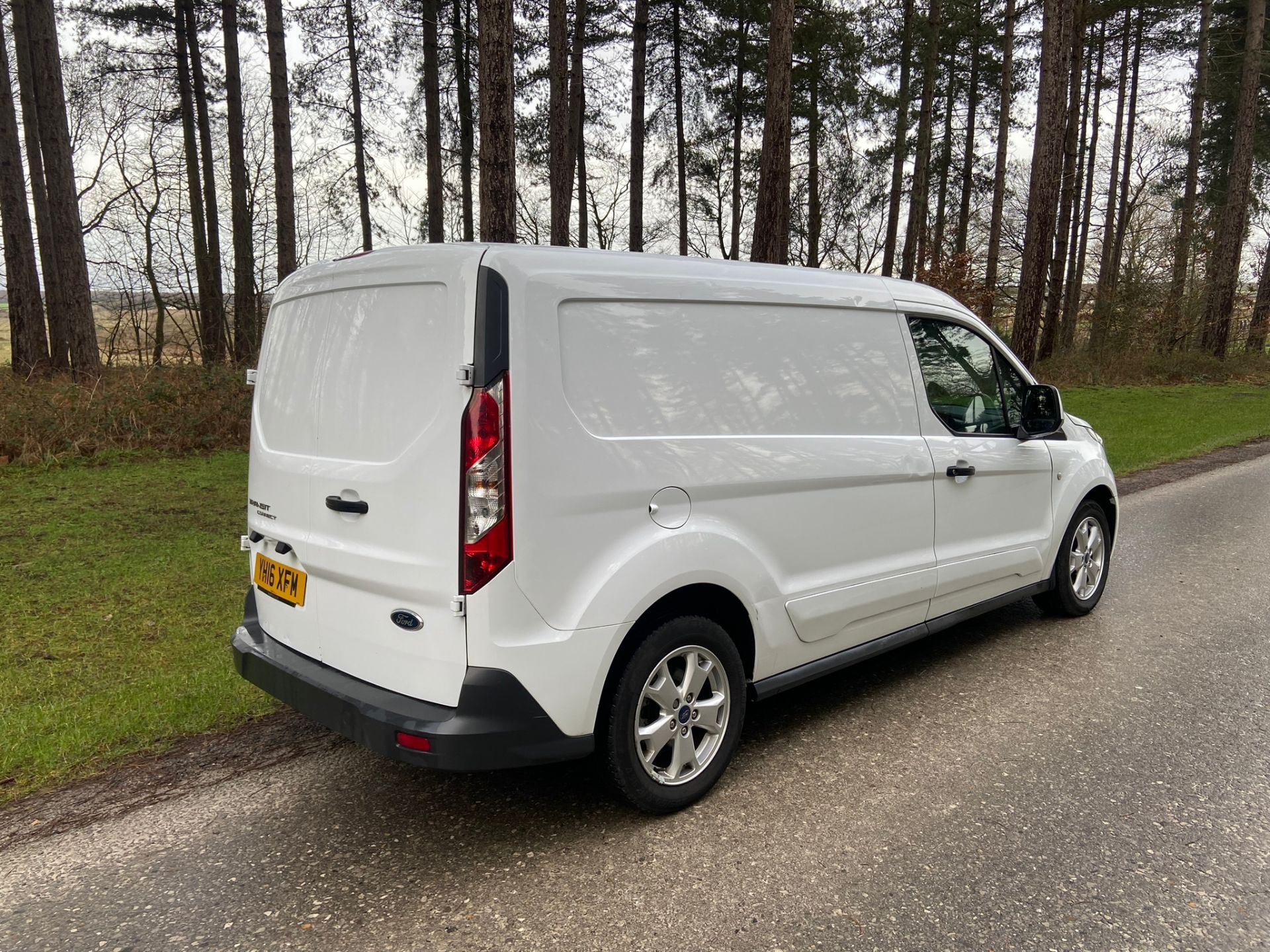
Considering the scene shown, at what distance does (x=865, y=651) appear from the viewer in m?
3.93

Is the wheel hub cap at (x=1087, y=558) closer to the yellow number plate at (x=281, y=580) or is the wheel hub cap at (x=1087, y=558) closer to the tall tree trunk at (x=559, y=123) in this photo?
the yellow number plate at (x=281, y=580)

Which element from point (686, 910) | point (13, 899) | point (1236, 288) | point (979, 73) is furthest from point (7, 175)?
point (1236, 288)

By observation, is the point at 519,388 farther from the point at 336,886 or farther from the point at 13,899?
the point at 13,899

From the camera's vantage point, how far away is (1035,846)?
295cm

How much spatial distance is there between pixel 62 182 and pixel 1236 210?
28.4 metres

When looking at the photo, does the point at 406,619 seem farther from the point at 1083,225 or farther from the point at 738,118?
the point at 1083,225

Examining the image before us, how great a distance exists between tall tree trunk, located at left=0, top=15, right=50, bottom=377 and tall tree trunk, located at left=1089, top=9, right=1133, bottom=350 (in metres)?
24.1

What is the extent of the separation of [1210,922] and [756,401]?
2.16m

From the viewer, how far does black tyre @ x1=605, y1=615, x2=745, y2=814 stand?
2.98m

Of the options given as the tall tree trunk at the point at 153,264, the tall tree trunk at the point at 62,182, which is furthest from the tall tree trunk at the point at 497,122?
the tall tree trunk at the point at 153,264

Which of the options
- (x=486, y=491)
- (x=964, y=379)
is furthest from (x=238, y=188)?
(x=486, y=491)

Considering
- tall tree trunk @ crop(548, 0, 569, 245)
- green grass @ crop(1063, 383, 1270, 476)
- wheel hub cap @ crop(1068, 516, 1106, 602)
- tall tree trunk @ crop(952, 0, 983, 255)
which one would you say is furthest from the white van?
tall tree trunk @ crop(952, 0, 983, 255)

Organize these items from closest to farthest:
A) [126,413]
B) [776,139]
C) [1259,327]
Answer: [126,413], [776,139], [1259,327]

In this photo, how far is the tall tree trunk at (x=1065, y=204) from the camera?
2348 cm
